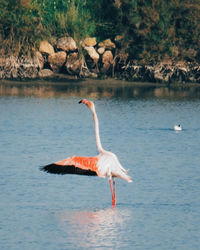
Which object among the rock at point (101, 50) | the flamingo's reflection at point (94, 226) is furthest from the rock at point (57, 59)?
the flamingo's reflection at point (94, 226)

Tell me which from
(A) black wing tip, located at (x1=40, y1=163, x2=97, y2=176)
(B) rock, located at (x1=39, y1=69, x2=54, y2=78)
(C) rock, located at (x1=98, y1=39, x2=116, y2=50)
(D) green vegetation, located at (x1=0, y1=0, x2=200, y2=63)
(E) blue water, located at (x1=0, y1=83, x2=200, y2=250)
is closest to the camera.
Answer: (E) blue water, located at (x1=0, y1=83, x2=200, y2=250)

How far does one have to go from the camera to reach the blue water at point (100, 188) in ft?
37.1

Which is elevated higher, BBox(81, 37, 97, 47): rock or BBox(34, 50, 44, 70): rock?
BBox(81, 37, 97, 47): rock

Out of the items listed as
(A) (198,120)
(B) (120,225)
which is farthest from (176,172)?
(A) (198,120)

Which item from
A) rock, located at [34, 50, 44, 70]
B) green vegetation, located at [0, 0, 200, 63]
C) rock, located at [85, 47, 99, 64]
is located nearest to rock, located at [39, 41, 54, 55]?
rock, located at [34, 50, 44, 70]

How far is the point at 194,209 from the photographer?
12.9m

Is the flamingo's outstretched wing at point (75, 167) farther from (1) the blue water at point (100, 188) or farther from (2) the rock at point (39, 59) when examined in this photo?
(2) the rock at point (39, 59)

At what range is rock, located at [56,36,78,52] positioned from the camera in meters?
39.7

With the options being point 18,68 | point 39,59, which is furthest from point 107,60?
point 18,68

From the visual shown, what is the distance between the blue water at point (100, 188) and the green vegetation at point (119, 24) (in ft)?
43.3

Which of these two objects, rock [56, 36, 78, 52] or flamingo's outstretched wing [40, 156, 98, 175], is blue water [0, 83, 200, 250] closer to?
flamingo's outstretched wing [40, 156, 98, 175]

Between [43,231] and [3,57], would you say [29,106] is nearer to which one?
[3,57]

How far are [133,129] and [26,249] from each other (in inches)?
526

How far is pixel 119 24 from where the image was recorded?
40438mm
